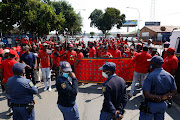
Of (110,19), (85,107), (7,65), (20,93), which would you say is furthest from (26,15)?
(110,19)

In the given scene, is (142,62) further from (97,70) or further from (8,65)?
(8,65)

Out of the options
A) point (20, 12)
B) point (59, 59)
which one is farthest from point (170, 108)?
point (20, 12)

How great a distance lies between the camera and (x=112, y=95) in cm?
252

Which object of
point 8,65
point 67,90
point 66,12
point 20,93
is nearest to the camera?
point 67,90

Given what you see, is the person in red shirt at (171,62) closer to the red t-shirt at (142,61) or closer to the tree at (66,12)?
the red t-shirt at (142,61)

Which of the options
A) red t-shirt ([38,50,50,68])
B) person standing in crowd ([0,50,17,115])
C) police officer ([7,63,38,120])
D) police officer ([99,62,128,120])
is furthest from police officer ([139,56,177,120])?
red t-shirt ([38,50,50,68])

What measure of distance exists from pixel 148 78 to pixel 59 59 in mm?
4967

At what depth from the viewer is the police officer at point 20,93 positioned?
2.82 m

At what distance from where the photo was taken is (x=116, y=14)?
51.7 meters

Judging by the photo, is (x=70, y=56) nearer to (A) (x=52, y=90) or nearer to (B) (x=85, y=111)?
(A) (x=52, y=90)

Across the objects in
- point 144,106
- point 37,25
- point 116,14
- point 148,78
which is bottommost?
point 144,106

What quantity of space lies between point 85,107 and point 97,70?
2.40 meters

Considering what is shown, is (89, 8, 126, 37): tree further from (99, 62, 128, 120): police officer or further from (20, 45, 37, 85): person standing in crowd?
(99, 62, 128, 120): police officer

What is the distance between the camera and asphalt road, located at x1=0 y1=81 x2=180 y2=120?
4500 mm
